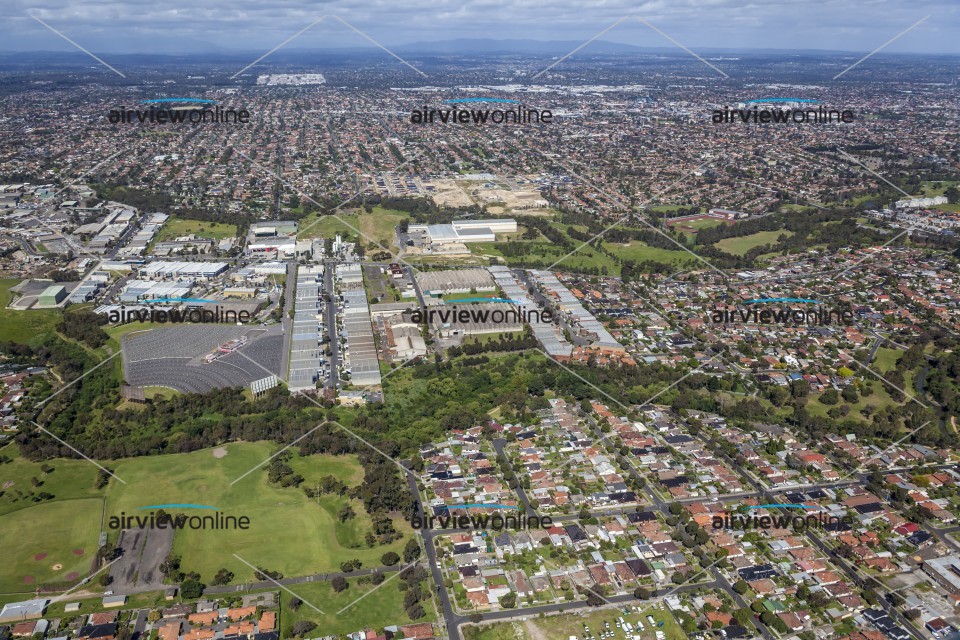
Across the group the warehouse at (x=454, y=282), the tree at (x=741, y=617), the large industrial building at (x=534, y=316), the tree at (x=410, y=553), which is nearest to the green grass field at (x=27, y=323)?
the warehouse at (x=454, y=282)

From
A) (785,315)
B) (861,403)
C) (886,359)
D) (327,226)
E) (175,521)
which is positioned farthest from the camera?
(327,226)

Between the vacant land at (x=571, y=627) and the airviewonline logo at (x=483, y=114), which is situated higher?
the airviewonline logo at (x=483, y=114)

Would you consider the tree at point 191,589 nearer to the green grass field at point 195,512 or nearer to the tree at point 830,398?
the green grass field at point 195,512

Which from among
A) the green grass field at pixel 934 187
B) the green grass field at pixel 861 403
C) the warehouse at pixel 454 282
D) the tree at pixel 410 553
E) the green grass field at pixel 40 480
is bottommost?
the tree at pixel 410 553

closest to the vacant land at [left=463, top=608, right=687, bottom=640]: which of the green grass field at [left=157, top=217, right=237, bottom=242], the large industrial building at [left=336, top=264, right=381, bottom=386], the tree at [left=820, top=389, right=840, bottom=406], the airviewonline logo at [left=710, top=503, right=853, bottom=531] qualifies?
the airviewonline logo at [left=710, top=503, right=853, bottom=531]

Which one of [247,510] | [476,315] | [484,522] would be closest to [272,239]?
[476,315]

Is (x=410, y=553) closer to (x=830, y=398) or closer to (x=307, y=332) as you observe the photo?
(x=307, y=332)

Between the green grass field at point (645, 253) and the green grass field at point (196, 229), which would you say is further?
the green grass field at point (196, 229)
